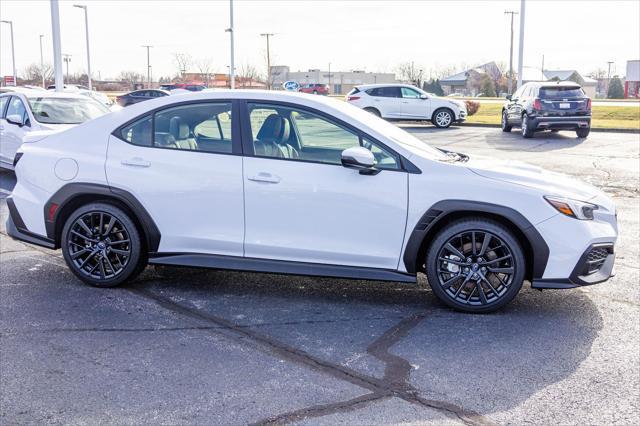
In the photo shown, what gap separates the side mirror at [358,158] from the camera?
16.4ft

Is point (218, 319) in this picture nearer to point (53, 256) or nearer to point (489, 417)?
point (489, 417)

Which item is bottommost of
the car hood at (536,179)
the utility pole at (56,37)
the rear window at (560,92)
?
the car hood at (536,179)

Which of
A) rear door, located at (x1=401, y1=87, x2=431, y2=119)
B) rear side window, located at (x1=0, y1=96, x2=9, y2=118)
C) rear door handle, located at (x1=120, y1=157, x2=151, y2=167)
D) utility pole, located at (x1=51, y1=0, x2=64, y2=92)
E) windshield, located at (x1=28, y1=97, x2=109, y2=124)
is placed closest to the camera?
rear door handle, located at (x1=120, y1=157, x2=151, y2=167)

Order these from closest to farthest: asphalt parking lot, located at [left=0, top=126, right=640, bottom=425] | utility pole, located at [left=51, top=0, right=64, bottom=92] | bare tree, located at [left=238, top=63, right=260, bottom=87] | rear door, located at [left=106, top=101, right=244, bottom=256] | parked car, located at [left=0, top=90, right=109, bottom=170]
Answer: asphalt parking lot, located at [left=0, top=126, right=640, bottom=425] → rear door, located at [left=106, top=101, right=244, bottom=256] → parked car, located at [left=0, top=90, right=109, bottom=170] → utility pole, located at [left=51, top=0, right=64, bottom=92] → bare tree, located at [left=238, top=63, right=260, bottom=87]

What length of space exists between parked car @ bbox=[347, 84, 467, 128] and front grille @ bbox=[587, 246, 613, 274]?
21604 mm

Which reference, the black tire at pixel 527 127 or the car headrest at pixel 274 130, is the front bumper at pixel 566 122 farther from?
the car headrest at pixel 274 130

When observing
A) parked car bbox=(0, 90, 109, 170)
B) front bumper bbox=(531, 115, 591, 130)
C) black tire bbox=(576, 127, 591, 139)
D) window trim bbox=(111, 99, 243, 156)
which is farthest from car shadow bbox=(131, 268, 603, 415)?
black tire bbox=(576, 127, 591, 139)

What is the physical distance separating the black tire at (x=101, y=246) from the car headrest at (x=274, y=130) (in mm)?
1309

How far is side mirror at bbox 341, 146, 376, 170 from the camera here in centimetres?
499

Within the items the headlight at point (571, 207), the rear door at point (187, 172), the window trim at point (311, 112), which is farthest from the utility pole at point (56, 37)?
the headlight at point (571, 207)

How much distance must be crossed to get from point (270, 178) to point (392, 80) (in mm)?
118097

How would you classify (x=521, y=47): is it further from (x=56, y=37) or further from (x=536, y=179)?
(x=536, y=179)

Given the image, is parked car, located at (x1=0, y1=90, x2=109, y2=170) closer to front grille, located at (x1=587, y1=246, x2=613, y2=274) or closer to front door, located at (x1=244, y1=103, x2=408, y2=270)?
front door, located at (x1=244, y1=103, x2=408, y2=270)

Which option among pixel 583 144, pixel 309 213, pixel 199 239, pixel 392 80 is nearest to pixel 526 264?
pixel 309 213
